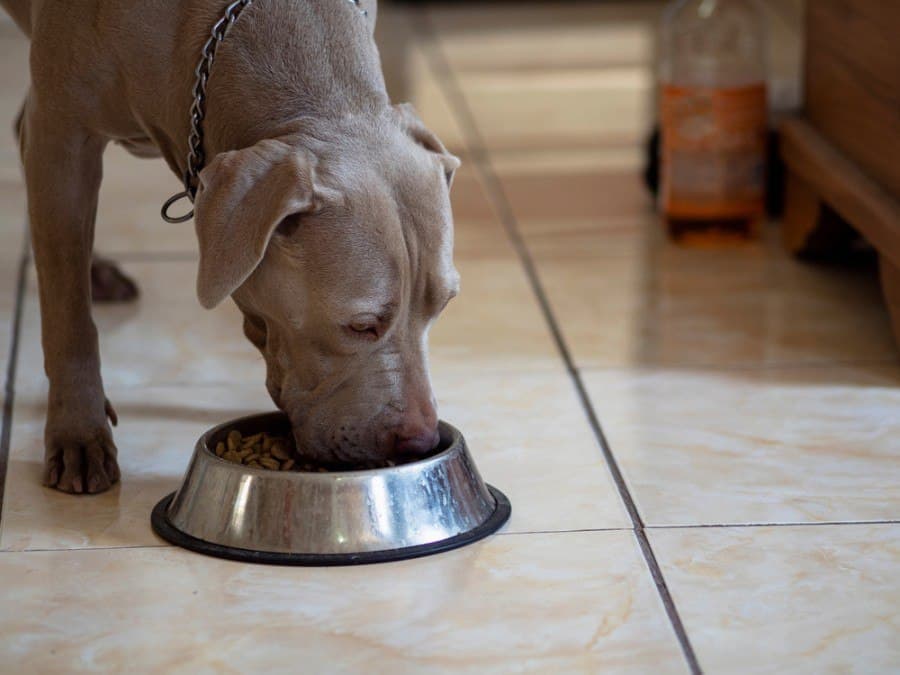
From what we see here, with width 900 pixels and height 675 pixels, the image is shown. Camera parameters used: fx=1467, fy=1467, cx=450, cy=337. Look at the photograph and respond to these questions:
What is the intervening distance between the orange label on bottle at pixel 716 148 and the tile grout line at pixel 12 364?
1403 mm

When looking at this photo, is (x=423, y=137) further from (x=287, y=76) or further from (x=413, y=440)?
(x=413, y=440)

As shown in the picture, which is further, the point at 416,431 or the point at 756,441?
the point at 756,441

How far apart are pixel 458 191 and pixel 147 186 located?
803 millimetres

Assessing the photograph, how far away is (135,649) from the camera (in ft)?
5.15

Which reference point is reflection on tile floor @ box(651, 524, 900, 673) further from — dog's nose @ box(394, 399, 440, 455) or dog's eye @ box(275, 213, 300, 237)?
dog's eye @ box(275, 213, 300, 237)

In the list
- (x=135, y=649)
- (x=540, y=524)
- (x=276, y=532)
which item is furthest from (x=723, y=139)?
(x=135, y=649)

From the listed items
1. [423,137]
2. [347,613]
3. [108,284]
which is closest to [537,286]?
[108,284]

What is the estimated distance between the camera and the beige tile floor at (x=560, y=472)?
5.22 feet

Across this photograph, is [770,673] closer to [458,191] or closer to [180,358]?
[180,358]

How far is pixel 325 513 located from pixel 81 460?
0.46 metres

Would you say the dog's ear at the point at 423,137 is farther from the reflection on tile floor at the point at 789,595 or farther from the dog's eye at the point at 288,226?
the reflection on tile floor at the point at 789,595

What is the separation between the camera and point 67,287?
6.81 ft

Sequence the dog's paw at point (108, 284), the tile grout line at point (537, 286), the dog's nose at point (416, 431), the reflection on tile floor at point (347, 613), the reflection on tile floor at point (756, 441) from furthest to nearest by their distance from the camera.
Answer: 1. the dog's paw at point (108, 284)
2. the reflection on tile floor at point (756, 441)
3. the dog's nose at point (416, 431)
4. the tile grout line at point (537, 286)
5. the reflection on tile floor at point (347, 613)

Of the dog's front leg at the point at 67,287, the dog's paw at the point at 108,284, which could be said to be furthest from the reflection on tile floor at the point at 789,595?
the dog's paw at the point at 108,284
